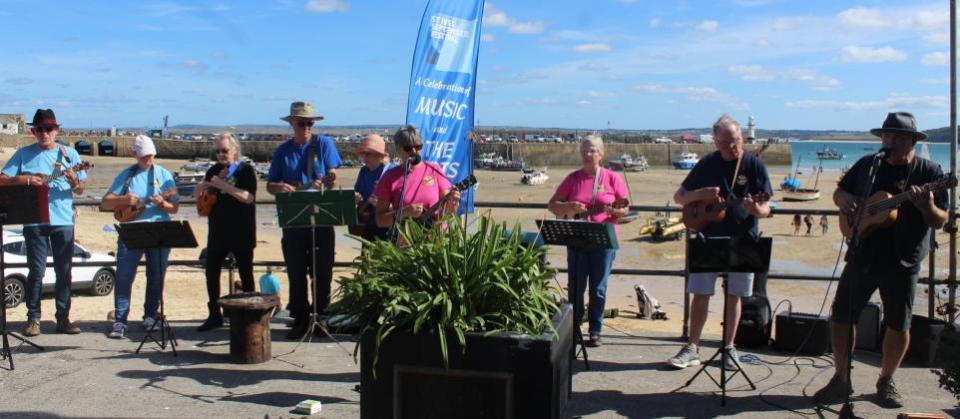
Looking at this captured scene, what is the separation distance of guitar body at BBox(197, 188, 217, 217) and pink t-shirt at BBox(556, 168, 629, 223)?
2.97 meters

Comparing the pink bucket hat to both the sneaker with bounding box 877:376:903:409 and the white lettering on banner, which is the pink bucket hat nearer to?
the white lettering on banner

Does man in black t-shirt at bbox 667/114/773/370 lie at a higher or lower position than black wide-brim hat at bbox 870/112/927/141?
lower

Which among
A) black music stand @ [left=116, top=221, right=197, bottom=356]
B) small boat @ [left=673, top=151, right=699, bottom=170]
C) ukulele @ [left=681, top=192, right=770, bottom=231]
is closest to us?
ukulele @ [left=681, top=192, right=770, bottom=231]

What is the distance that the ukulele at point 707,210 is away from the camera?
→ 229 inches

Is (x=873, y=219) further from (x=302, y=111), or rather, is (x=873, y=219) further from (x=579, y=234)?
(x=302, y=111)

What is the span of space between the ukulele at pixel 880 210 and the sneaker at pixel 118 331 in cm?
586

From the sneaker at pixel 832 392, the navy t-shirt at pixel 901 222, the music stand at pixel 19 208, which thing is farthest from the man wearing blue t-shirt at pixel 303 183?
the navy t-shirt at pixel 901 222

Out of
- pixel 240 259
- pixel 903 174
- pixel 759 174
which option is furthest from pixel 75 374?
pixel 903 174

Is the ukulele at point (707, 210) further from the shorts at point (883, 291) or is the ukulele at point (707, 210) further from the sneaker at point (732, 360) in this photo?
the sneaker at point (732, 360)

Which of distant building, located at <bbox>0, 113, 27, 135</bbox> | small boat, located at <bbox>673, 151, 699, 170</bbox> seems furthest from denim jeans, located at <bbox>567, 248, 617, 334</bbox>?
distant building, located at <bbox>0, 113, 27, 135</bbox>

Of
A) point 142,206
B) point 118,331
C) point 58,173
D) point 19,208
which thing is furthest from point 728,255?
point 58,173

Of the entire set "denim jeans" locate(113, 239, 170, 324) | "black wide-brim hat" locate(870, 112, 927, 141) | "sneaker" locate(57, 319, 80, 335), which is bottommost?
"sneaker" locate(57, 319, 80, 335)

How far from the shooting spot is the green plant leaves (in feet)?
12.7

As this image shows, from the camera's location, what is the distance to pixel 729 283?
5.98 metres
